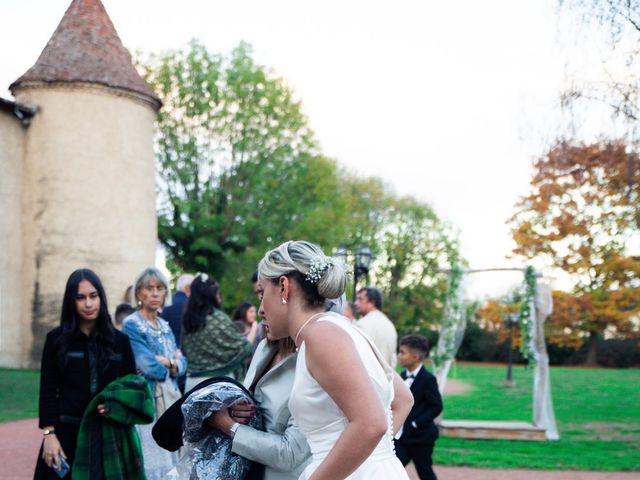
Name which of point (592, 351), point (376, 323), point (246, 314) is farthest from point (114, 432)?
point (592, 351)

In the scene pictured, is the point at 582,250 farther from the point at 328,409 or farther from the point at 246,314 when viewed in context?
the point at 328,409

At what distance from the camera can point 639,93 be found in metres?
11.7

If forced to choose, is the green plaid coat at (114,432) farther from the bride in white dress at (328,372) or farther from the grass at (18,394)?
the grass at (18,394)

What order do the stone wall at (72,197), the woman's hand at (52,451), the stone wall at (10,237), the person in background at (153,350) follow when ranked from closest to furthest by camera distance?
the woman's hand at (52,451), the person in background at (153,350), the stone wall at (10,237), the stone wall at (72,197)

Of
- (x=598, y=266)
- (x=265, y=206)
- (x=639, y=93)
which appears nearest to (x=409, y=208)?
(x=598, y=266)

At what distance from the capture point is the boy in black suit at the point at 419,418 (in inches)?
265

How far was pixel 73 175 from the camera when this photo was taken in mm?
25188

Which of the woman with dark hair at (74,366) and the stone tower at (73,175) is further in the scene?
the stone tower at (73,175)

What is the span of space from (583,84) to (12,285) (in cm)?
1984

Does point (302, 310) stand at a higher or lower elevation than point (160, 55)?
lower

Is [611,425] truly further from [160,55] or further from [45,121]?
[160,55]

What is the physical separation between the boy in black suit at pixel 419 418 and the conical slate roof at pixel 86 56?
68.8ft

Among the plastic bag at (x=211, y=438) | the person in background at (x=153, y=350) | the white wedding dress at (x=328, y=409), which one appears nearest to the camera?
the white wedding dress at (x=328, y=409)

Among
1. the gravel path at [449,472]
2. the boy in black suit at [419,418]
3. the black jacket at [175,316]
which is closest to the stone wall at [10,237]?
the gravel path at [449,472]
